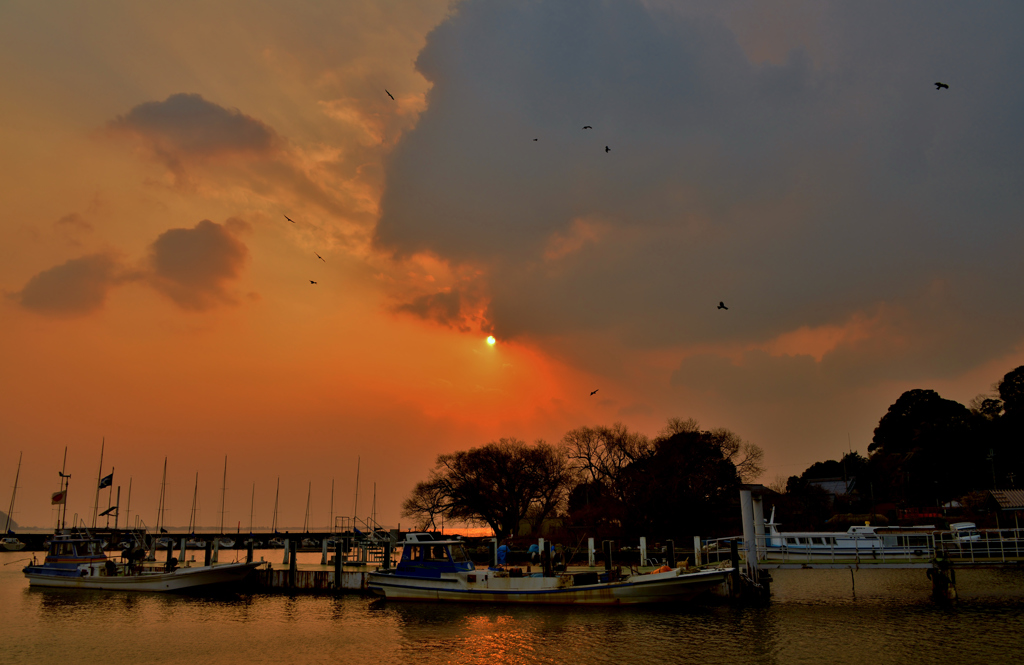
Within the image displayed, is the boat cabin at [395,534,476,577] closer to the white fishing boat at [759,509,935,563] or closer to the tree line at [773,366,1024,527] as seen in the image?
the white fishing boat at [759,509,935,563]

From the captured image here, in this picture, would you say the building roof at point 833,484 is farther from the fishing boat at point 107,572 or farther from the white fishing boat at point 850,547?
the fishing boat at point 107,572

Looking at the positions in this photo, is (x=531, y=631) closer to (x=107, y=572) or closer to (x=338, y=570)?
(x=338, y=570)

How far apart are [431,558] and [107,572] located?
23076 millimetres

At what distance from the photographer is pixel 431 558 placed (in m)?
34.8

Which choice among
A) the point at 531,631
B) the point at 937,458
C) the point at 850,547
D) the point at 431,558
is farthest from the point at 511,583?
the point at 937,458

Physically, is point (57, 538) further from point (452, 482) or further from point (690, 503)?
point (690, 503)

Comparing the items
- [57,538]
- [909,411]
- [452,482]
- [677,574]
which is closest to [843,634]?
[677,574]

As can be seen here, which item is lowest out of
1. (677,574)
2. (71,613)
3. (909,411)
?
(71,613)

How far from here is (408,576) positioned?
1375 inches

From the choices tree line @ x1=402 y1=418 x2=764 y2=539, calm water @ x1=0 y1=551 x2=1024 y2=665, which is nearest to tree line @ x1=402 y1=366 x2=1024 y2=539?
tree line @ x1=402 y1=418 x2=764 y2=539

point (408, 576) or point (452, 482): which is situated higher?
point (452, 482)

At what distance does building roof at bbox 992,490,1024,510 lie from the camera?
189ft

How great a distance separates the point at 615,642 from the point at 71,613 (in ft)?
91.8

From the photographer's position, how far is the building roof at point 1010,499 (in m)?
57.7
